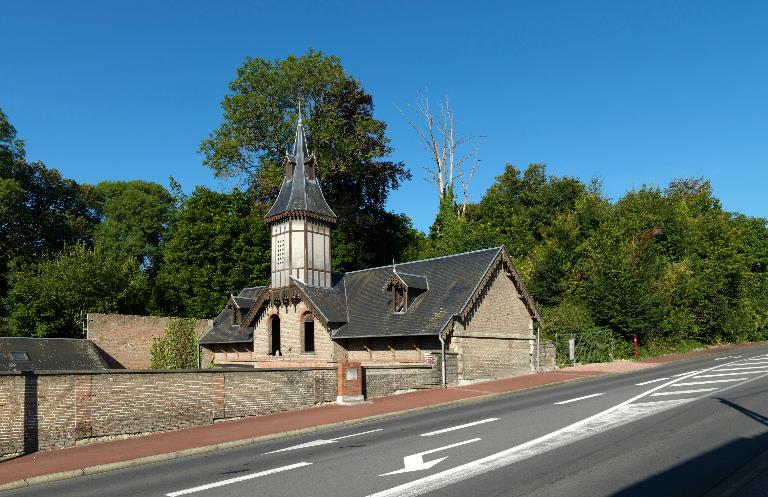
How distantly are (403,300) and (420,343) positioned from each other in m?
2.57

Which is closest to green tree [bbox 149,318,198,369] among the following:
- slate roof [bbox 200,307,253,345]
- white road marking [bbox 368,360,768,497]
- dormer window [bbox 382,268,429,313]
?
slate roof [bbox 200,307,253,345]

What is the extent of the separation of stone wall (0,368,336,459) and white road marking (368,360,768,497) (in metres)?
10.1

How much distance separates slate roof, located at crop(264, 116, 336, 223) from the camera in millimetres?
34406

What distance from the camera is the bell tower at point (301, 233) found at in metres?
33.8

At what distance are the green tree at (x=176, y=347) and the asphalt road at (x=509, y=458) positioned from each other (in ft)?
88.2

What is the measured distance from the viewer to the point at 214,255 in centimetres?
4656

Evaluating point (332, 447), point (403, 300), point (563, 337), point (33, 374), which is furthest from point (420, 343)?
point (33, 374)

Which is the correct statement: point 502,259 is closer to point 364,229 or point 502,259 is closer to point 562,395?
point 562,395

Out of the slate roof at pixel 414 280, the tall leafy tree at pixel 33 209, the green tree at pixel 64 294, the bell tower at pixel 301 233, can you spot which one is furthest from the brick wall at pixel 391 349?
the tall leafy tree at pixel 33 209

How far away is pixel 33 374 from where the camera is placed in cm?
1483

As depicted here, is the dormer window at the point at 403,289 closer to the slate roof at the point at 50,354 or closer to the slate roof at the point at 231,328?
the slate roof at the point at 231,328

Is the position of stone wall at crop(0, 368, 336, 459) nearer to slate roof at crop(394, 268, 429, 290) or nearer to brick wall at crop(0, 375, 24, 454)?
brick wall at crop(0, 375, 24, 454)

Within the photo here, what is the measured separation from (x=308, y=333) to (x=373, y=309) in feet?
14.2

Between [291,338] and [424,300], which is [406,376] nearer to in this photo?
[424,300]
